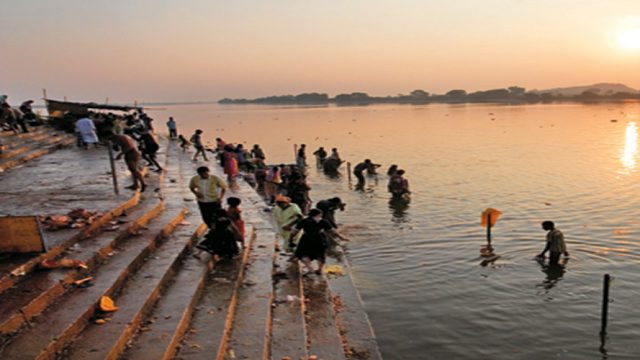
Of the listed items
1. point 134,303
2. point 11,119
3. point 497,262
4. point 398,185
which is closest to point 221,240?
point 134,303

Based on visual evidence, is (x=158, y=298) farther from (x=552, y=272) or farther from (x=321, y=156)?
(x=321, y=156)

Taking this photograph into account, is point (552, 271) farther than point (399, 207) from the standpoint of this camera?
No

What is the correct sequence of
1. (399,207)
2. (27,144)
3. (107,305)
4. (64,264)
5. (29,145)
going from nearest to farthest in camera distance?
(107,305) < (64,264) < (399,207) < (29,145) < (27,144)

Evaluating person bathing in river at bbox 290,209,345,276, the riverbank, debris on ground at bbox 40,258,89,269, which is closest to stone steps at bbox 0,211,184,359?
the riverbank

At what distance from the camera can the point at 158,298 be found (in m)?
6.42

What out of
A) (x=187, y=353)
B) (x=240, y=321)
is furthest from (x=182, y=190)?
(x=187, y=353)

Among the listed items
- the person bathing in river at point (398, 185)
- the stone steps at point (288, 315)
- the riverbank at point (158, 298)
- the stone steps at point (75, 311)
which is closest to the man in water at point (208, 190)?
the riverbank at point (158, 298)

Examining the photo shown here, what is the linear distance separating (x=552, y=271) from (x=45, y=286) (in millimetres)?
10647

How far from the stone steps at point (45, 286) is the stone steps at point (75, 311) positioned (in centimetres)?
10

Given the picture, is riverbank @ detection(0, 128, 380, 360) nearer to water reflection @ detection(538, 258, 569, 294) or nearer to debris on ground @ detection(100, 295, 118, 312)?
debris on ground @ detection(100, 295, 118, 312)

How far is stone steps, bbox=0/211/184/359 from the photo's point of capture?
470cm

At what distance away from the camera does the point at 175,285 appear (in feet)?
22.8

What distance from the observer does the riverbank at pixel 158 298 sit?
5.18m

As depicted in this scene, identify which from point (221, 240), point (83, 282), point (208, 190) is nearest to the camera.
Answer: point (83, 282)
